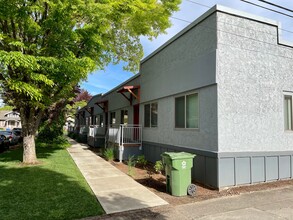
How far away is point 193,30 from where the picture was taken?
351 inches

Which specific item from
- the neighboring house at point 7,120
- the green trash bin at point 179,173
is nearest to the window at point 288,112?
the green trash bin at point 179,173

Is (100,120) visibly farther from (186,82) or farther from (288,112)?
(288,112)

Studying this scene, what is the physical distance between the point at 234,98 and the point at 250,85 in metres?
0.83

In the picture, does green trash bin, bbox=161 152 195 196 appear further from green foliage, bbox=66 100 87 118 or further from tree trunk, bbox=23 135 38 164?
green foliage, bbox=66 100 87 118

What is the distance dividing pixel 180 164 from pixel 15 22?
28.7 ft

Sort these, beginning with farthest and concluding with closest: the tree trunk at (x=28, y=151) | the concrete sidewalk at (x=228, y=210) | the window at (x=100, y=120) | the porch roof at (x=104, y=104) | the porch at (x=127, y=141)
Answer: the window at (x=100, y=120), the porch roof at (x=104, y=104), the porch at (x=127, y=141), the tree trunk at (x=28, y=151), the concrete sidewalk at (x=228, y=210)

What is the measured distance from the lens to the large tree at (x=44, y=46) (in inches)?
338

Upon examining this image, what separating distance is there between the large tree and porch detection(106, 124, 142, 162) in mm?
3938

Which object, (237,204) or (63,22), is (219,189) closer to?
(237,204)

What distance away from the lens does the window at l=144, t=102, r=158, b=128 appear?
12148mm

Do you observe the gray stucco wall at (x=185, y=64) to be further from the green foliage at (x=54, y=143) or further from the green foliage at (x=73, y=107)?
the green foliage at (x=73, y=107)

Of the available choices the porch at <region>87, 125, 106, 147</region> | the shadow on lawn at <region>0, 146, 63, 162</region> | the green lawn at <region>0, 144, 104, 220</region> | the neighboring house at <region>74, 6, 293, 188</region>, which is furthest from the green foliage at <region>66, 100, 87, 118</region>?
the neighboring house at <region>74, 6, 293, 188</region>

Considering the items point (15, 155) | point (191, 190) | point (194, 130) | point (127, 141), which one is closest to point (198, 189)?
point (191, 190)

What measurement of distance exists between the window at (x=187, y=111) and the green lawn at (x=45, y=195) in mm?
4276
